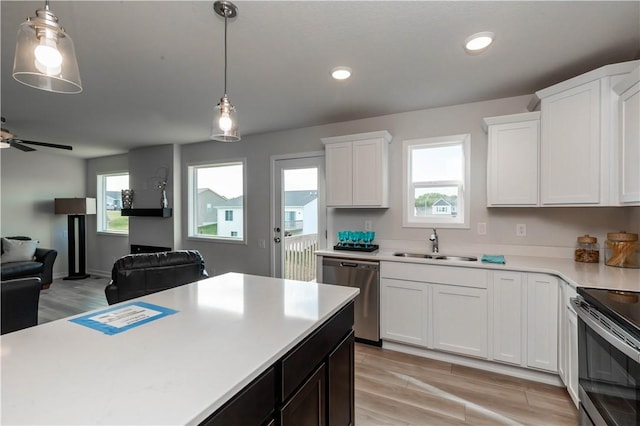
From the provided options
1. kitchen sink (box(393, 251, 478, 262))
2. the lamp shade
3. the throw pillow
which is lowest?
the throw pillow

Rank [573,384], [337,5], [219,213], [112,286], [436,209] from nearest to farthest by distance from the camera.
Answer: [337,5] → [573,384] → [112,286] → [436,209] → [219,213]

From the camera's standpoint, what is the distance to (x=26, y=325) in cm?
243

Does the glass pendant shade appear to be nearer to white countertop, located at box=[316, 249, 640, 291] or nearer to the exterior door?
white countertop, located at box=[316, 249, 640, 291]

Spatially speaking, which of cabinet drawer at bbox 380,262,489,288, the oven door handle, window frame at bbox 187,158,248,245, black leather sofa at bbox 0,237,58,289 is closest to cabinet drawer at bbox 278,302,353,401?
the oven door handle

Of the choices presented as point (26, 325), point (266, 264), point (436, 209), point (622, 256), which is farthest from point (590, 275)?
point (26, 325)

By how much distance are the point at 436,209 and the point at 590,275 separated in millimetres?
1466

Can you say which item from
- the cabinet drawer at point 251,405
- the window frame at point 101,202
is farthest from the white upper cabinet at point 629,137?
the window frame at point 101,202

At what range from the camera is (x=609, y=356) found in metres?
1.38

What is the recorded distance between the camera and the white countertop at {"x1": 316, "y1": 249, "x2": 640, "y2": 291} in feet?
6.12

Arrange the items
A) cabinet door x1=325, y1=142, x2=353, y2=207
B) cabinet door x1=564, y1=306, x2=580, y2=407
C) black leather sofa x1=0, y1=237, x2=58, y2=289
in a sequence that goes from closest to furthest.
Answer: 1. cabinet door x1=564, y1=306, x2=580, y2=407
2. cabinet door x1=325, y1=142, x2=353, y2=207
3. black leather sofa x1=0, y1=237, x2=58, y2=289

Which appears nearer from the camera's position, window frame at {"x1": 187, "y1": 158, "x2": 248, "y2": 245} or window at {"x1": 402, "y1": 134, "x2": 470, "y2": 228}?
window at {"x1": 402, "y1": 134, "x2": 470, "y2": 228}

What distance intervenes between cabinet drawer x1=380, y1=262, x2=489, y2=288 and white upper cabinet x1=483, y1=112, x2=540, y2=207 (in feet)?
2.31

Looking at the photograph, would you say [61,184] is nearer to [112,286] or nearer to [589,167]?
[112,286]

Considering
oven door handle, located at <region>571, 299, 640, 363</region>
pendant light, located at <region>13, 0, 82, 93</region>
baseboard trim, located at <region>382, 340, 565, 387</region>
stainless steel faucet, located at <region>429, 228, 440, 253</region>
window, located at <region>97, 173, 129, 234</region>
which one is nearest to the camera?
pendant light, located at <region>13, 0, 82, 93</region>
